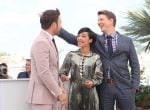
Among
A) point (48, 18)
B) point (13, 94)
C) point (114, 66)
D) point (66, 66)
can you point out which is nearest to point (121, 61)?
point (114, 66)

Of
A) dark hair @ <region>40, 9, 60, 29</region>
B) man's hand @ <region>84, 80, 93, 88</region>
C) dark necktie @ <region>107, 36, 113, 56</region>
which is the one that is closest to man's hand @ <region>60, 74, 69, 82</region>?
man's hand @ <region>84, 80, 93, 88</region>

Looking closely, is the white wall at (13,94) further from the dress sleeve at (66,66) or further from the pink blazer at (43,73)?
the dress sleeve at (66,66)

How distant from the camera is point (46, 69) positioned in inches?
111

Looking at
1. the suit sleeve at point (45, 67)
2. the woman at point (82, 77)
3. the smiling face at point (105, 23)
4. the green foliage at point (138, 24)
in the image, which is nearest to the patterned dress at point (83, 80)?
the woman at point (82, 77)

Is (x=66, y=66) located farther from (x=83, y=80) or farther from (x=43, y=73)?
(x=43, y=73)

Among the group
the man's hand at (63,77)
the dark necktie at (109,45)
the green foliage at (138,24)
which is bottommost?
the man's hand at (63,77)

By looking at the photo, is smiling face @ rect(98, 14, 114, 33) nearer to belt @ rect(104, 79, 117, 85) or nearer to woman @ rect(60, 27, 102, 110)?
woman @ rect(60, 27, 102, 110)

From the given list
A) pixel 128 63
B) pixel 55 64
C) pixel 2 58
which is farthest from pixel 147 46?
pixel 55 64

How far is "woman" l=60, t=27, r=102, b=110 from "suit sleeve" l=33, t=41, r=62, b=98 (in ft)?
1.46

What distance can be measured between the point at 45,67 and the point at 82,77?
1.76 ft

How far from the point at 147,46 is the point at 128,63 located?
398 centimetres

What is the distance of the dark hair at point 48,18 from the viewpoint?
116 inches

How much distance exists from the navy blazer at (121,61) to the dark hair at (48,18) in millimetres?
Answer: 646

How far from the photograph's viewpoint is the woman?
10.8 ft
